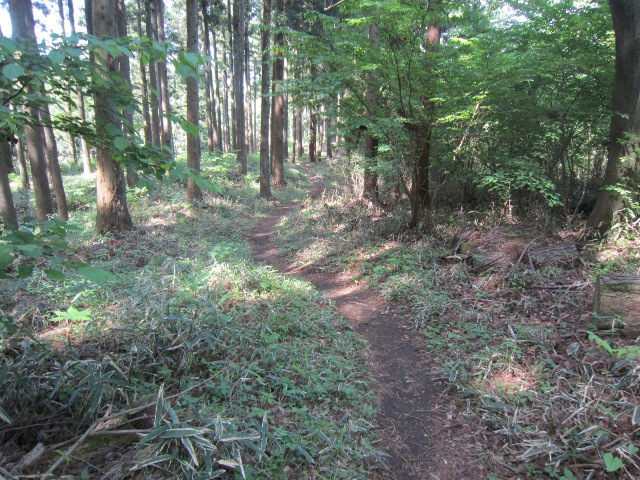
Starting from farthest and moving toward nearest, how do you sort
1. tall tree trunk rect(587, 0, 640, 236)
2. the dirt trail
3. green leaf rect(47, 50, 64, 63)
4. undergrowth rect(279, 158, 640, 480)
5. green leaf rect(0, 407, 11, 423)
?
tall tree trunk rect(587, 0, 640, 236) → the dirt trail → undergrowth rect(279, 158, 640, 480) → green leaf rect(0, 407, 11, 423) → green leaf rect(47, 50, 64, 63)

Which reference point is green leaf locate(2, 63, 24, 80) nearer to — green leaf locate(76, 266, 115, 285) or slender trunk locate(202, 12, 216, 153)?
green leaf locate(76, 266, 115, 285)

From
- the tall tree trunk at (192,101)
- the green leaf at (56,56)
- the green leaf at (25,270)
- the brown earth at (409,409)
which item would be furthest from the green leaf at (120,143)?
the tall tree trunk at (192,101)

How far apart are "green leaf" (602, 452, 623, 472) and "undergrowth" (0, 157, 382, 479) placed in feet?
5.41

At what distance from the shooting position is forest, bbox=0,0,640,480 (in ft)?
7.30

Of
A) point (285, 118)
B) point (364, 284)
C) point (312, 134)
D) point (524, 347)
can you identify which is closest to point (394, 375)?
point (524, 347)

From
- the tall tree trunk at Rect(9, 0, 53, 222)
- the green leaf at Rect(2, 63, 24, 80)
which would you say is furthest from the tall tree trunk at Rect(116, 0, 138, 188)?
the tall tree trunk at Rect(9, 0, 53, 222)

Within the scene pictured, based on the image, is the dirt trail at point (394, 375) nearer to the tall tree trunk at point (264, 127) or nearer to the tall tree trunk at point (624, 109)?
the tall tree trunk at point (624, 109)

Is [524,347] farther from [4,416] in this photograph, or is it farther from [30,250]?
[4,416]

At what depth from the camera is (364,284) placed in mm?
6809

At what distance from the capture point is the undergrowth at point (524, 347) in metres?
2.86

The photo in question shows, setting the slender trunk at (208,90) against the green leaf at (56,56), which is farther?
the slender trunk at (208,90)

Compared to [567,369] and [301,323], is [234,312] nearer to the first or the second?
[301,323]

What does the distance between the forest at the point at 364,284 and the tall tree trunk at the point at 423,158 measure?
0.05 m

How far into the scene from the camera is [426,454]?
3168 millimetres
